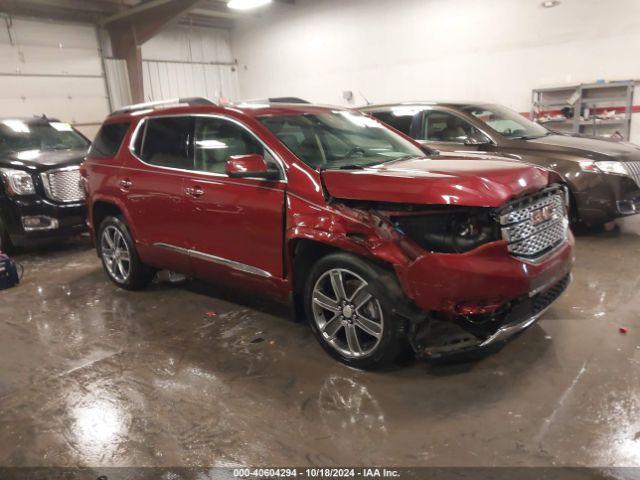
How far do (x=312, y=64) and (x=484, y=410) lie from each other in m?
12.3

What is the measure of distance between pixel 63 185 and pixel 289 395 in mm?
4709

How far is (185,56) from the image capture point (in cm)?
1391

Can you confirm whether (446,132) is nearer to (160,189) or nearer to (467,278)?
(160,189)

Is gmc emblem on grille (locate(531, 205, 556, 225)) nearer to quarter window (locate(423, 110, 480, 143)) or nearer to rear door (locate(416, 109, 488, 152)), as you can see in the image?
rear door (locate(416, 109, 488, 152))

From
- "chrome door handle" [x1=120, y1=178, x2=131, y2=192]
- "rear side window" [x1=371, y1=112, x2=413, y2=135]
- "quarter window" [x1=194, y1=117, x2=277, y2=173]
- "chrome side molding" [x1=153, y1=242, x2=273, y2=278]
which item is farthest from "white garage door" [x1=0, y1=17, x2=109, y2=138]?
"quarter window" [x1=194, y1=117, x2=277, y2=173]

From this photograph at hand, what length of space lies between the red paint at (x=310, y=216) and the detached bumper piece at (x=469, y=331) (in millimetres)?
136

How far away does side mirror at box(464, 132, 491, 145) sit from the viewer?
5898 millimetres

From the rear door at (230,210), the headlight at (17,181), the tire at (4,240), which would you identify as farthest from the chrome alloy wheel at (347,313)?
the tire at (4,240)

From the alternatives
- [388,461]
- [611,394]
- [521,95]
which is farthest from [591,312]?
[521,95]

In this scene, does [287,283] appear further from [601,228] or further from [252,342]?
[601,228]

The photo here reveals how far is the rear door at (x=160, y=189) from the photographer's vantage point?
12.5 ft

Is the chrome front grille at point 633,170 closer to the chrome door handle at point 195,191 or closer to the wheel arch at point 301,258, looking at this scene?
the wheel arch at point 301,258

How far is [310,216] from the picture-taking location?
2967 millimetres

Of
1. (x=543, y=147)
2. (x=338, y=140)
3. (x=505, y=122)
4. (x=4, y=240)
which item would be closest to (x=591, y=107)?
(x=505, y=122)
